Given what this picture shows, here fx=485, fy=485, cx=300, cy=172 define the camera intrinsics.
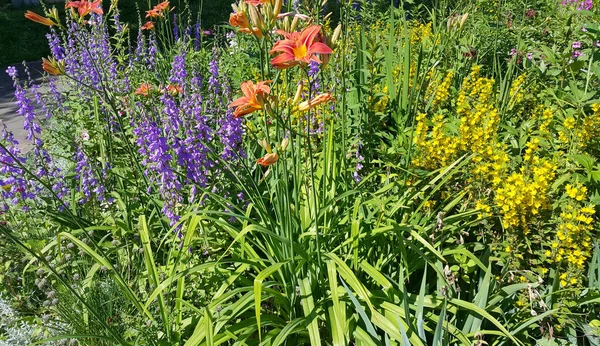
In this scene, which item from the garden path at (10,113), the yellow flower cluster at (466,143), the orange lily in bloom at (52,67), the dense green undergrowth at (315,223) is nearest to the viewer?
the dense green undergrowth at (315,223)

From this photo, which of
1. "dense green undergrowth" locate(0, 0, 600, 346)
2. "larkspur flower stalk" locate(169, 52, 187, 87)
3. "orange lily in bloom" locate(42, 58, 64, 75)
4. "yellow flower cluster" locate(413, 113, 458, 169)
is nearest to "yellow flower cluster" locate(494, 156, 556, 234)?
"dense green undergrowth" locate(0, 0, 600, 346)

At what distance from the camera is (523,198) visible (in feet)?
6.23

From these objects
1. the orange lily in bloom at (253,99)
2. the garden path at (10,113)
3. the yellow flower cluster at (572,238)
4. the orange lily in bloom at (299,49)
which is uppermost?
the orange lily in bloom at (299,49)

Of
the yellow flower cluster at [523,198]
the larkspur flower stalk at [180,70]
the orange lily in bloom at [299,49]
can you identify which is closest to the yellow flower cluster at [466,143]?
the yellow flower cluster at [523,198]

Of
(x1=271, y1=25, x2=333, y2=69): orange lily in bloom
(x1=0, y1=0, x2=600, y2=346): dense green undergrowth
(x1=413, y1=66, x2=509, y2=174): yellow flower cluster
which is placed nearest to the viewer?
(x1=271, y1=25, x2=333, y2=69): orange lily in bloom

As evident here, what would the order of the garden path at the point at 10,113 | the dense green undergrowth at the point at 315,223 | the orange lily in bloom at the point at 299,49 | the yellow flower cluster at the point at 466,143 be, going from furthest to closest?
the garden path at the point at 10,113
the yellow flower cluster at the point at 466,143
the dense green undergrowth at the point at 315,223
the orange lily in bloom at the point at 299,49

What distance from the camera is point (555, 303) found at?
6.29ft

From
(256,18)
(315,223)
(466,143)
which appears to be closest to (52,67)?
(256,18)

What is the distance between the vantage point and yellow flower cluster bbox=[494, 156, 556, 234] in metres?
1.89

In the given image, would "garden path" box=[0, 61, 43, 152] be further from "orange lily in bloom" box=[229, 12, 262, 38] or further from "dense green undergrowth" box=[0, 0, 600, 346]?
"orange lily in bloom" box=[229, 12, 262, 38]

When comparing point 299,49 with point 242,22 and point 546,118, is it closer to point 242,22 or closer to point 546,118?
point 242,22

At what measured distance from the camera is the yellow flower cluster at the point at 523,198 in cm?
189

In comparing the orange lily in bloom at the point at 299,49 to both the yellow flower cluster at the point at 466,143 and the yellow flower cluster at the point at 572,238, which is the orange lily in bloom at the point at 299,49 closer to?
the yellow flower cluster at the point at 466,143

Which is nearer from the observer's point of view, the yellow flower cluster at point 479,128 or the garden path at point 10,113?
the yellow flower cluster at point 479,128
